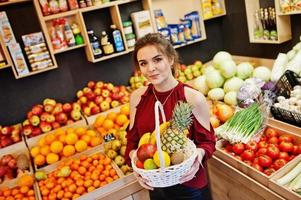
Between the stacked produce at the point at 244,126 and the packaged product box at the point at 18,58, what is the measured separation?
170 cm

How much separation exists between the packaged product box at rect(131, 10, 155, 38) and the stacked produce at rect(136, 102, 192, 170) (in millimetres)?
1814

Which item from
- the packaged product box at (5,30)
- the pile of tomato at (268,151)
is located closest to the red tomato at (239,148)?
the pile of tomato at (268,151)

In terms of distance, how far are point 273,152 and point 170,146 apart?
0.92 m

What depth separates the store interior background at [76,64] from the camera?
8.34 ft

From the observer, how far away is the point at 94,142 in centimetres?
227

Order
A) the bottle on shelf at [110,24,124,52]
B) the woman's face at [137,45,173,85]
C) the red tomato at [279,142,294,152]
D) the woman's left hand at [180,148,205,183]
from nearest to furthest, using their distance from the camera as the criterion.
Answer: the woman's left hand at [180,148,205,183], the woman's face at [137,45,173,85], the red tomato at [279,142,294,152], the bottle on shelf at [110,24,124,52]

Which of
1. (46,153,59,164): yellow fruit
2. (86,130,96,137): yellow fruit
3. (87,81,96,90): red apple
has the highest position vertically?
(87,81,96,90): red apple

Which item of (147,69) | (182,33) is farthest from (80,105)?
(147,69)

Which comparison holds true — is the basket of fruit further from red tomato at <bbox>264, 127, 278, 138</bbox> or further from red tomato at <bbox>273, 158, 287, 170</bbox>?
red tomato at <bbox>264, 127, 278, 138</bbox>

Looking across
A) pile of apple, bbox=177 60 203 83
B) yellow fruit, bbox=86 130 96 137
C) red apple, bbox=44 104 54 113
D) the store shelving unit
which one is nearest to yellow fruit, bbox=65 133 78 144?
yellow fruit, bbox=86 130 96 137

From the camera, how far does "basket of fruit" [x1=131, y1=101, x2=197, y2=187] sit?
40.1 inches

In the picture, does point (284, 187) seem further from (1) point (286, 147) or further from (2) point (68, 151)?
(2) point (68, 151)

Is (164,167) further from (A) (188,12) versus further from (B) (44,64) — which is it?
(A) (188,12)

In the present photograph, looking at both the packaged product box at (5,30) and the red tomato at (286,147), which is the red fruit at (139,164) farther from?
the packaged product box at (5,30)
